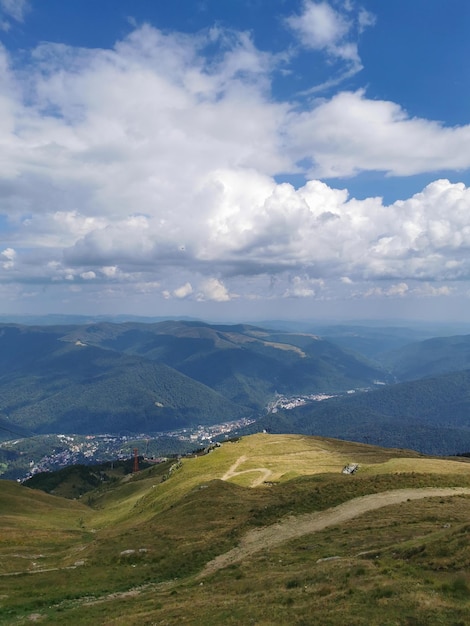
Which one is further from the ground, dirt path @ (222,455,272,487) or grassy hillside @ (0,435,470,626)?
grassy hillside @ (0,435,470,626)

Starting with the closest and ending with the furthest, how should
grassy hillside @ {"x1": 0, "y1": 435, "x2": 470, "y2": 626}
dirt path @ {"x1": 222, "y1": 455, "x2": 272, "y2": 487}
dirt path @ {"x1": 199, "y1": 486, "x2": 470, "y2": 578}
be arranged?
grassy hillside @ {"x1": 0, "y1": 435, "x2": 470, "y2": 626}, dirt path @ {"x1": 199, "y1": 486, "x2": 470, "y2": 578}, dirt path @ {"x1": 222, "y1": 455, "x2": 272, "y2": 487}

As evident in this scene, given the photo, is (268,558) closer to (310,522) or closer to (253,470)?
(310,522)

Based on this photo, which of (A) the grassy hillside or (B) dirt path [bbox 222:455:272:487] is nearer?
(A) the grassy hillside

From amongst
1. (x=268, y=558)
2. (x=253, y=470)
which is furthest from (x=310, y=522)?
(x=253, y=470)

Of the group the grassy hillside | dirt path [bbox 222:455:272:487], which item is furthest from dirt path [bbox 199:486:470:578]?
dirt path [bbox 222:455:272:487]

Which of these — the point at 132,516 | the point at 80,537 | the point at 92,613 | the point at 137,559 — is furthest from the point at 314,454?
the point at 92,613

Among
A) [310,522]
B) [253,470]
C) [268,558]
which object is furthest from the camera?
[253,470]

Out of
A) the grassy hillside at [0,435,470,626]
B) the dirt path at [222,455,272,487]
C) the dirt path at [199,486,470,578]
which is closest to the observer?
the grassy hillside at [0,435,470,626]

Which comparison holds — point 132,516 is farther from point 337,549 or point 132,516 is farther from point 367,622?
point 367,622

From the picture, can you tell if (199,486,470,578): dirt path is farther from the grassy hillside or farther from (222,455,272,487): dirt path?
(222,455,272,487): dirt path
